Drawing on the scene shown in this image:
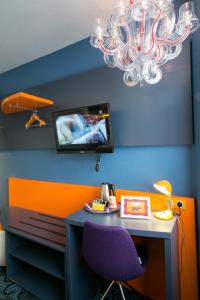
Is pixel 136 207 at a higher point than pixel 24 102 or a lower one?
lower

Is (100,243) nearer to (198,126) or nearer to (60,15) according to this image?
(198,126)

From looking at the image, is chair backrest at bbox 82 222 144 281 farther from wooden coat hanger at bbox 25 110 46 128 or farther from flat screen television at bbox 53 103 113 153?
wooden coat hanger at bbox 25 110 46 128

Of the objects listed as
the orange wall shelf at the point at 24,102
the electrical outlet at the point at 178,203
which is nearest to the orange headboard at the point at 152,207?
the electrical outlet at the point at 178,203

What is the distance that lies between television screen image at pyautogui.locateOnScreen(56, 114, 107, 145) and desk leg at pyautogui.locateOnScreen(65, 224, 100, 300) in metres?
0.83

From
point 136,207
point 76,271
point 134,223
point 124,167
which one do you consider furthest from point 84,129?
point 76,271

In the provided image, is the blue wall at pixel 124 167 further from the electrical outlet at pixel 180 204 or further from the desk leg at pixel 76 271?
the desk leg at pixel 76 271

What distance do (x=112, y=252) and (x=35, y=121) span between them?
1932mm

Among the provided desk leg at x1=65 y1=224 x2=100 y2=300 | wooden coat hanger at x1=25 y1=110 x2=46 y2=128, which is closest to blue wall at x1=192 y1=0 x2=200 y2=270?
desk leg at x1=65 y1=224 x2=100 y2=300

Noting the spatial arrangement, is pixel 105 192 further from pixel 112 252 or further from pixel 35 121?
pixel 35 121

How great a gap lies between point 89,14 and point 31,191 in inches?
88.1

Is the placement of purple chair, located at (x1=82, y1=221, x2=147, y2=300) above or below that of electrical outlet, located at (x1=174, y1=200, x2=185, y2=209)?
below

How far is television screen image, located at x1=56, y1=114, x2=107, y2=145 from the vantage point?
1.80m

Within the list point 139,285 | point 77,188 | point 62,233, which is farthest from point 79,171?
point 139,285

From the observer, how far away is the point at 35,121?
255 cm
